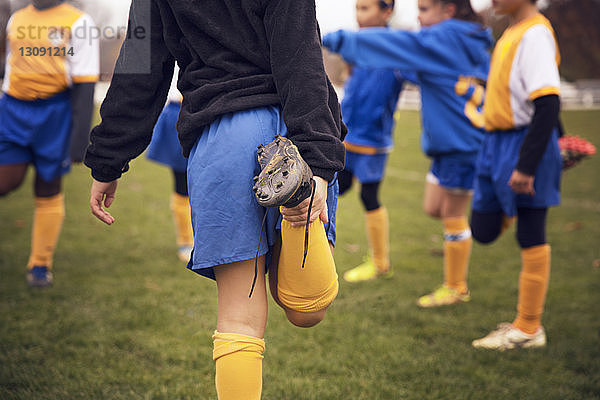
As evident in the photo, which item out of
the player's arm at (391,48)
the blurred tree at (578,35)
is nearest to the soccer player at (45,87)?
the player's arm at (391,48)

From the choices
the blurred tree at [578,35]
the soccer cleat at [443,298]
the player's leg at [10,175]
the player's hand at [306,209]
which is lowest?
the blurred tree at [578,35]

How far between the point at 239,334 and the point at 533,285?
2043 mm

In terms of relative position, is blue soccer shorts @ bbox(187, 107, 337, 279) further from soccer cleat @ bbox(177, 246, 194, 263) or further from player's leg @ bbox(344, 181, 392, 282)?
soccer cleat @ bbox(177, 246, 194, 263)

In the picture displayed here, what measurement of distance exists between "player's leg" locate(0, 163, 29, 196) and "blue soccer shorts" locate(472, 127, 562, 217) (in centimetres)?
274

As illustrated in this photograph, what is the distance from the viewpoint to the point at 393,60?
339cm

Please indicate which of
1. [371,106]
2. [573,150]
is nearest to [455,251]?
[573,150]

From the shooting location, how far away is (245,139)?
4.86 feet

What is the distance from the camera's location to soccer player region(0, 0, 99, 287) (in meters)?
3.36

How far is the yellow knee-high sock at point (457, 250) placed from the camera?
367 centimetres

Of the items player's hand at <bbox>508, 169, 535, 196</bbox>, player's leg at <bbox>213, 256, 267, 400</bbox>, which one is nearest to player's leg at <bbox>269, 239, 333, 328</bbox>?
player's leg at <bbox>213, 256, 267, 400</bbox>

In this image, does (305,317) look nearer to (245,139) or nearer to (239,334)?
(239,334)

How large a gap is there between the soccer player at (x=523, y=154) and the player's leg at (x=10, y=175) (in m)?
2.73

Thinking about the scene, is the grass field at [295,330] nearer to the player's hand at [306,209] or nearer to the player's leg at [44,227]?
Answer: the player's leg at [44,227]

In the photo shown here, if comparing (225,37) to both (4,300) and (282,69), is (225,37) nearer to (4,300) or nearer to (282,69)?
(282,69)
